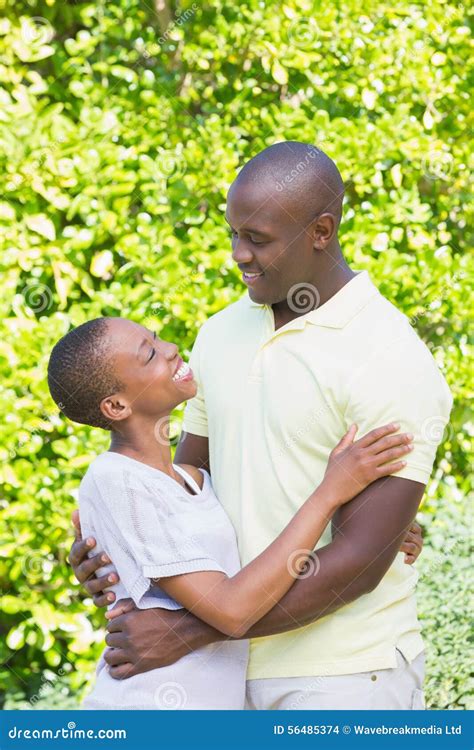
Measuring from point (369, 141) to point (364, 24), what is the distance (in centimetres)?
57

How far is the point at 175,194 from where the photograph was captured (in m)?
4.95

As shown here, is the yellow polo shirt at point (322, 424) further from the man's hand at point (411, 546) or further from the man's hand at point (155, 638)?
the man's hand at point (155, 638)

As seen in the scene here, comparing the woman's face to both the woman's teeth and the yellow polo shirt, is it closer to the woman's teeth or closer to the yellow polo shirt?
the woman's teeth

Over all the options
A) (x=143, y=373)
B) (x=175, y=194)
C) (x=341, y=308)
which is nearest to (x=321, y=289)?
(x=341, y=308)

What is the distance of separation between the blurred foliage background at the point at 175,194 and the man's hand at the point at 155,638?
7.34 feet

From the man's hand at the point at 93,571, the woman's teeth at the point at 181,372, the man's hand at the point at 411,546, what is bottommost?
the man's hand at the point at 93,571

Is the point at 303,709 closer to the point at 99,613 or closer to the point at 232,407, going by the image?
the point at 232,407

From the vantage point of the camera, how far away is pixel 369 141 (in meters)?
5.06

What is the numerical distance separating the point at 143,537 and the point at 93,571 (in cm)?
20

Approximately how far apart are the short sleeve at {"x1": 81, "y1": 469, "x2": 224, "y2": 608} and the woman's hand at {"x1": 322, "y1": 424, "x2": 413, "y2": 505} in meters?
0.30

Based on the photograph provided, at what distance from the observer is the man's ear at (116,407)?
8.08 ft

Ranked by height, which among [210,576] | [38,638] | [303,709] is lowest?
[38,638]

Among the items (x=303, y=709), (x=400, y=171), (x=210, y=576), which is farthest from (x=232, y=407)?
(x=400, y=171)

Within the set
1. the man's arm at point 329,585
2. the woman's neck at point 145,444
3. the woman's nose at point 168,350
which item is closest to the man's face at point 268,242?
the woman's nose at point 168,350
